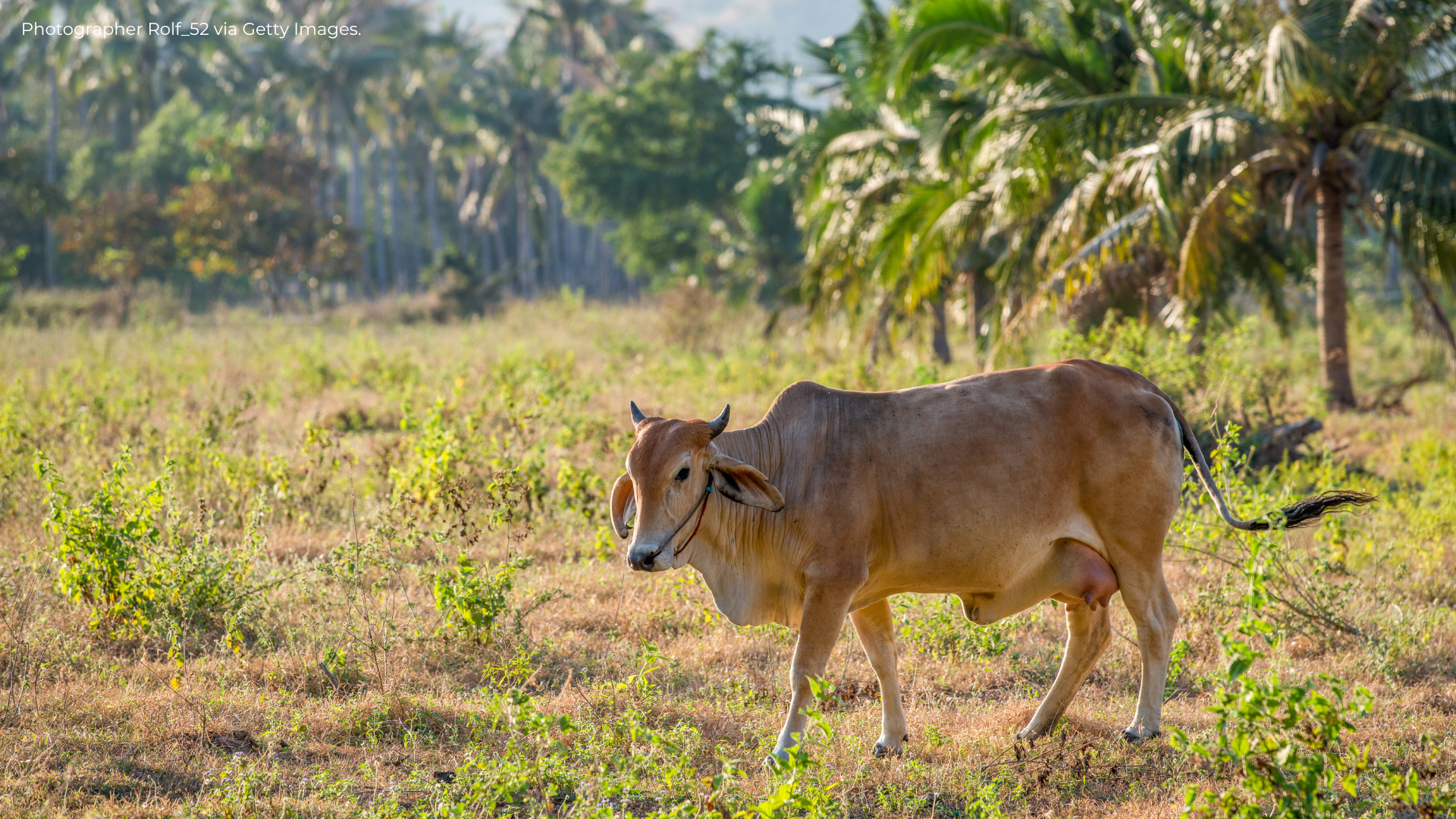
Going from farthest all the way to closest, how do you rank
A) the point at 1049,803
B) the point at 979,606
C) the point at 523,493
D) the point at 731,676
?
the point at 523,493 → the point at 731,676 → the point at 979,606 → the point at 1049,803

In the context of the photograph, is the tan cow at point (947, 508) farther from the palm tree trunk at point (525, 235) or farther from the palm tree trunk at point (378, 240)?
the palm tree trunk at point (378, 240)

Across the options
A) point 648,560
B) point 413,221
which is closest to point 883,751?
point 648,560

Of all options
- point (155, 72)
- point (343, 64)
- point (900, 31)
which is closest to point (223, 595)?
point (900, 31)

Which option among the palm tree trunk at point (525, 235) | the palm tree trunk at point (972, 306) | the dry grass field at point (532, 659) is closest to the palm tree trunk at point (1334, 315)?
the dry grass field at point (532, 659)

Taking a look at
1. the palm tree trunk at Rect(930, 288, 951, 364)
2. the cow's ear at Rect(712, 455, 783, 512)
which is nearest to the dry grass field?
the cow's ear at Rect(712, 455, 783, 512)

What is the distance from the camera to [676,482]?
3.98 meters

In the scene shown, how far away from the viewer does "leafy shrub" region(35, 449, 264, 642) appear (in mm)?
5105

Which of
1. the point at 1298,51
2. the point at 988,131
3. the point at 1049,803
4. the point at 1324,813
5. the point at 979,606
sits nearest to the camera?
the point at 1324,813

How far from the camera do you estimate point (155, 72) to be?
4544 cm

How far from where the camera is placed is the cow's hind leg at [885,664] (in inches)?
178

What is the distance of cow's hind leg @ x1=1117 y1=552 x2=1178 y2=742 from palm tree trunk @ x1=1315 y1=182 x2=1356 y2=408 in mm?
9143

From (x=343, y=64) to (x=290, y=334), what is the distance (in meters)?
22.7

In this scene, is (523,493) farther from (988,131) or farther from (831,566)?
(988,131)

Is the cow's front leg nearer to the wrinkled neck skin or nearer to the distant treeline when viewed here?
the wrinkled neck skin
